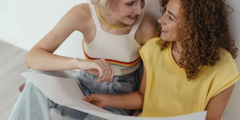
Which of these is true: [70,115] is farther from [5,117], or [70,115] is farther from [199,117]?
[199,117]

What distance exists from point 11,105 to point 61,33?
670 millimetres

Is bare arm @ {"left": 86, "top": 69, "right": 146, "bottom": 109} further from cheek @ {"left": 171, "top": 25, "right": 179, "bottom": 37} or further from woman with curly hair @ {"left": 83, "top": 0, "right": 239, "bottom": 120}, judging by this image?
cheek @ {"left": 171, "top": 25, "right": 179, "bottom": 37}

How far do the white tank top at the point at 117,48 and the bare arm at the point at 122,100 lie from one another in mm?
105

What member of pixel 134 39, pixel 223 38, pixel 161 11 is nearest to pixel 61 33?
pixel 134 39

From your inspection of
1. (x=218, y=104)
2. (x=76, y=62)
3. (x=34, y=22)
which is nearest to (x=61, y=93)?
(x=76, y=62)

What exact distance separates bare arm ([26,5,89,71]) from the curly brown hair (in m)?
0.41

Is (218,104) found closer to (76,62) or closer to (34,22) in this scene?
(76,62)

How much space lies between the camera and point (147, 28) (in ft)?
3.75

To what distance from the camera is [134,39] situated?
115cm

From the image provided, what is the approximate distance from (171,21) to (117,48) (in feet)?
0.98

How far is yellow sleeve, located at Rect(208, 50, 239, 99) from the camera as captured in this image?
37.5 inches

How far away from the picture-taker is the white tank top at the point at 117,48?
1.15 metres

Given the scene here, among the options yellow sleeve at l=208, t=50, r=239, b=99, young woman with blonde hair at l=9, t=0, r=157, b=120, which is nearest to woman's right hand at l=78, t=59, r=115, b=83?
young woman with blonde hair at l=9, t=0, r=157, b=120

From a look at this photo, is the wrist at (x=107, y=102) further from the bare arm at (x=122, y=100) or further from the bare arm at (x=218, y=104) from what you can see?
the bare arm at (x=218, y=104)
